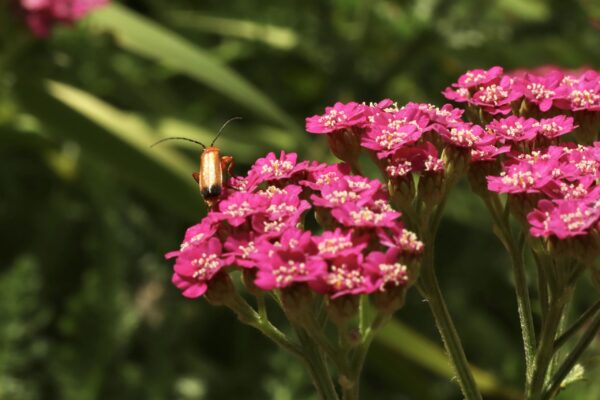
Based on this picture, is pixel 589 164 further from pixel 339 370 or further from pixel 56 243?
pixel 56 243

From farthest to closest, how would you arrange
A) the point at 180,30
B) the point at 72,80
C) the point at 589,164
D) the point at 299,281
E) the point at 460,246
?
the point at 180,30 < the point at 460,246 < the point at 72,80 < the point at 589,164 < the point at 299,281

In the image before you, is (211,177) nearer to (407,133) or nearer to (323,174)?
(323,174)

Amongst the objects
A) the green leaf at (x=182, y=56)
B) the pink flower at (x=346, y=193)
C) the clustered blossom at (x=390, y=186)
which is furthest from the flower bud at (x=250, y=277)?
the green leaf at (x=182, y=56)

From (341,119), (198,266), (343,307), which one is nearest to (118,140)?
(341,119)

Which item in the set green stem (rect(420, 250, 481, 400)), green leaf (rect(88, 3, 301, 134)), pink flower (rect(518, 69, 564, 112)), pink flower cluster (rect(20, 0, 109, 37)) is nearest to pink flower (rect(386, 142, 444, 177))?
green stem (rect(420, 250, 481, 400))

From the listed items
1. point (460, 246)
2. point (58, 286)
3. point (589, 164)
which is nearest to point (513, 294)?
point (460, 246)

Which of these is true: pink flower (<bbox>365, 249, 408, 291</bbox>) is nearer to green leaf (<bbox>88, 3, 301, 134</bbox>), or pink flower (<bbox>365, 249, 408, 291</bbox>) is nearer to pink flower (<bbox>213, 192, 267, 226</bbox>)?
pink flower (<bbox>213, 192, 267, 226</bbox>)
